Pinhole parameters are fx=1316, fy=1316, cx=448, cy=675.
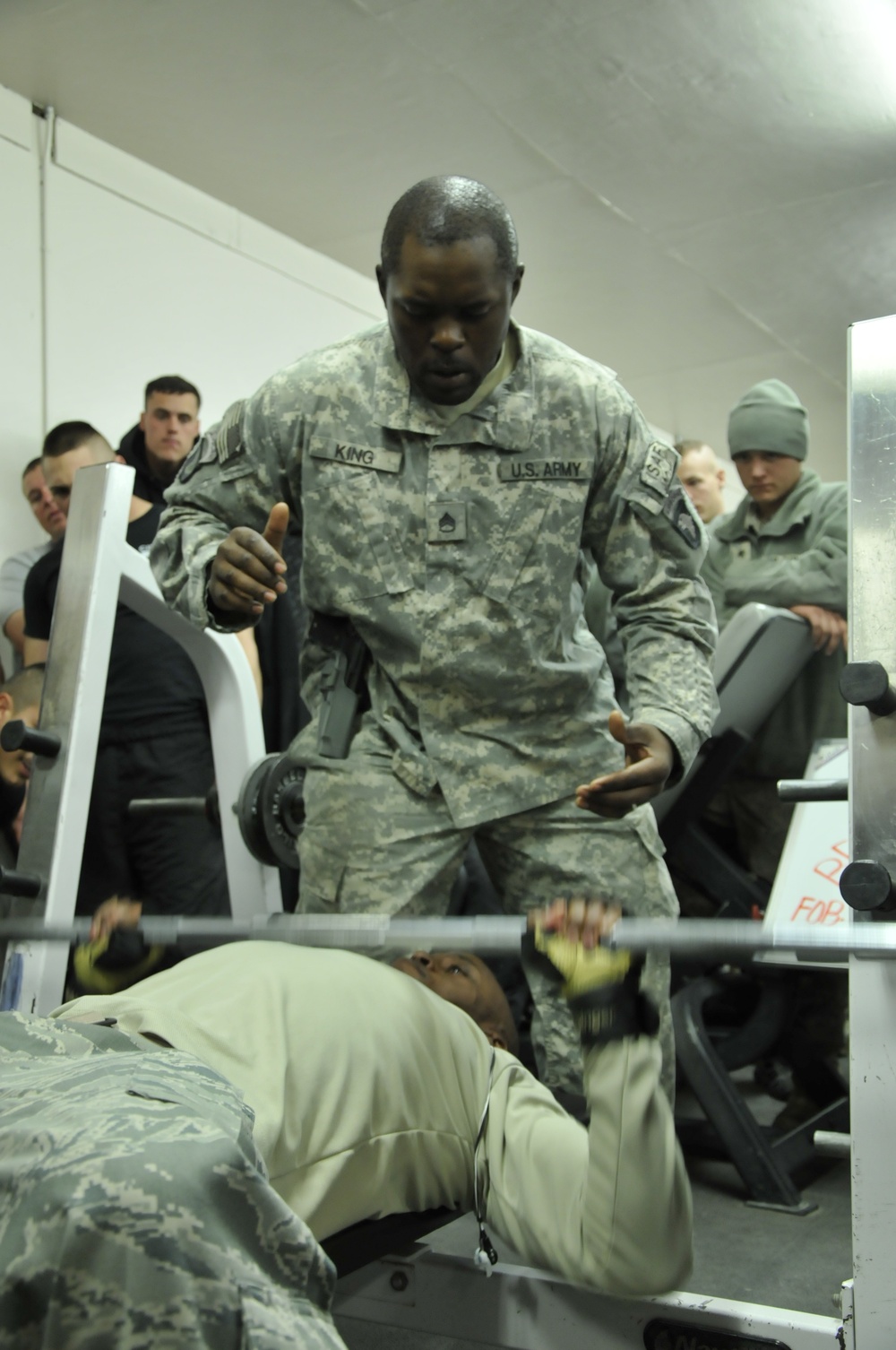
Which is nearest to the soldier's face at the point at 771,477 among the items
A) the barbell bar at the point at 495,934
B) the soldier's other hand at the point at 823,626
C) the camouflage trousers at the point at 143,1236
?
the soldier's other hand at the point at 823,626

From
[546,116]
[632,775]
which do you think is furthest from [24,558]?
[632,775]

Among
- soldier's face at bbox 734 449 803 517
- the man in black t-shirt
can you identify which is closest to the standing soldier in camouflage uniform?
the man in black t-shirt

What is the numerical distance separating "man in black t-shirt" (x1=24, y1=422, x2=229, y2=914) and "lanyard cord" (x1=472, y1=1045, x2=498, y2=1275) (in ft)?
4.60

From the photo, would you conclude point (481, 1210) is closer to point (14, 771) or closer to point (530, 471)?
point (530, 471)

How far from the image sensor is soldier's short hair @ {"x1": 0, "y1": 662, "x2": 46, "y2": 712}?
2938 mm

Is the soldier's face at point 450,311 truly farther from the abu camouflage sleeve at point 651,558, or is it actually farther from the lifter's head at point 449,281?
the abu camouflage sleeve at point 651,558

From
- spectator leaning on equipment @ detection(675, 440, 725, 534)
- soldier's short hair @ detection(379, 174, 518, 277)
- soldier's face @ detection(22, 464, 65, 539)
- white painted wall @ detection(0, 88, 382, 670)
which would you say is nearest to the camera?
soldier's short hair @ detection(379, 174, 518, 277)

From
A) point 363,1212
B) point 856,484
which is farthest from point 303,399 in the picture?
point 363,1212

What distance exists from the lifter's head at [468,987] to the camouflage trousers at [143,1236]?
31.2 inches

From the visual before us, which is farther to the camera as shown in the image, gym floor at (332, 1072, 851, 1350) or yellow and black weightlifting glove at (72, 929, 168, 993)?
gym floor at (332, 1072, 851, 1350)

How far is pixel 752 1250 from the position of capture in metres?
2.12

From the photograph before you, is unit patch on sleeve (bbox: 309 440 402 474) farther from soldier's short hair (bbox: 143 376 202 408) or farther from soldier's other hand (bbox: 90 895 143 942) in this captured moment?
soldier's short hair (bbox: 143 376 202 408)

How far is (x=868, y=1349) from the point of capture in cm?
126

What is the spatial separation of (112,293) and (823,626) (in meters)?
2.66
